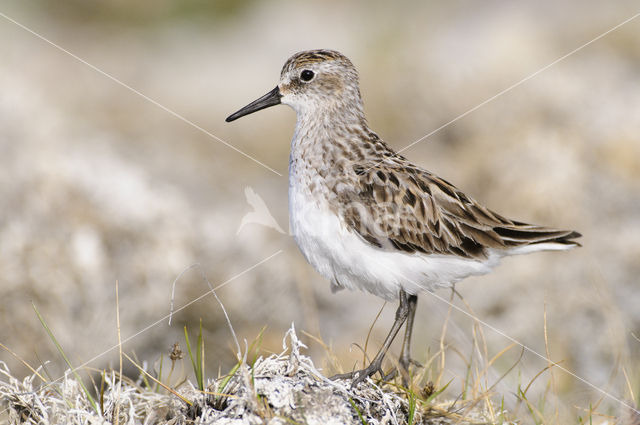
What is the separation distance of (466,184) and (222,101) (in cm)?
680

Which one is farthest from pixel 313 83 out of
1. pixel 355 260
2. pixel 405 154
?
pixel 405 154

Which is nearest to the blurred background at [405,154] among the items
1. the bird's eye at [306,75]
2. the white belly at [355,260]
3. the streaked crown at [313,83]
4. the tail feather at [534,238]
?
the white belly at [355,260]

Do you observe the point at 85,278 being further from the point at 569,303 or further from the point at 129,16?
the point at 129,16

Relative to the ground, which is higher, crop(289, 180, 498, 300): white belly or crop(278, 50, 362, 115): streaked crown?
crop(278, 50, 362, 115): streaked crown

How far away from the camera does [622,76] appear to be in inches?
384

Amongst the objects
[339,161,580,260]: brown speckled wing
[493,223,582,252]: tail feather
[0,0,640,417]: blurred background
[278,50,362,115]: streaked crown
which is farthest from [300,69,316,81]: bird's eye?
[0,0,640,417]: blurred background

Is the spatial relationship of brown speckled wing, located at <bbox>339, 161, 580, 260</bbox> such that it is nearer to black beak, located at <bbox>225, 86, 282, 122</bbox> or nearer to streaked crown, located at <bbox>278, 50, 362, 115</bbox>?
streaked crown, located at <bbox>278, 50, 362, 115</bbox>

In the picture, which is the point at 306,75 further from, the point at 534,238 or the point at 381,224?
the point at 534,238

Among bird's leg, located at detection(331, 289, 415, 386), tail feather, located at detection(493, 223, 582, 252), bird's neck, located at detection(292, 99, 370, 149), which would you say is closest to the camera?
bird's leg, located at detection(331, 289, 415, 386)

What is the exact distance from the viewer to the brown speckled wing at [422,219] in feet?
13.4

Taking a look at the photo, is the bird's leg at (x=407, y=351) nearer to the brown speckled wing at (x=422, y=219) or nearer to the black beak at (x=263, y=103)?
the brown speckled wing at (x=422, y=219)

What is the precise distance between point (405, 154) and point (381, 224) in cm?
568

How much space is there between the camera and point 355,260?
3947 millimetres

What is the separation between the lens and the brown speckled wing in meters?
4.07
